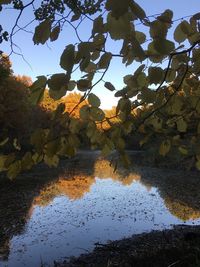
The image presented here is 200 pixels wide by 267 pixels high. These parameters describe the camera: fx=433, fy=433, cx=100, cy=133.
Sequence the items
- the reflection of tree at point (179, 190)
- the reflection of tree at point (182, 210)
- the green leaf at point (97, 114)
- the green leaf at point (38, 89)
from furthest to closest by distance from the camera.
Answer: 1. the reflection of tree at point (179, 190)
2. the reflection of tree at point (182, 210)
3. the green leaf at point (97, 114)
4. the green leaf at point (38, 89)

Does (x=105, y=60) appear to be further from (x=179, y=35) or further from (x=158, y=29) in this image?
(x=179, y=35)

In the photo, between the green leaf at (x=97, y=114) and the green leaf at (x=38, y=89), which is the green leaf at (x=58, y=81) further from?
the green leaf at (x=97, y=114)

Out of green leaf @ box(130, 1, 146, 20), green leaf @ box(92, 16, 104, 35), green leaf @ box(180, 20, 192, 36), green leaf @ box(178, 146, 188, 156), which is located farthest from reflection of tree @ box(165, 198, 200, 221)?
green leaf @ box(130, 1, 146, 20)

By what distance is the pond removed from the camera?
10906 millimetres

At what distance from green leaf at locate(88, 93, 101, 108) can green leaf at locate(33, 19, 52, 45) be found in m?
0.43

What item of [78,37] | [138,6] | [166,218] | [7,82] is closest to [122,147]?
[78,37]

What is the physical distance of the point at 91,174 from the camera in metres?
26.7

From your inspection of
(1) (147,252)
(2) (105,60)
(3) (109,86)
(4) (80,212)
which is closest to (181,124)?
(3) (109,86)

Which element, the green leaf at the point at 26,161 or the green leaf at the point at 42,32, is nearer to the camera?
the green leaf at the point at 42,32

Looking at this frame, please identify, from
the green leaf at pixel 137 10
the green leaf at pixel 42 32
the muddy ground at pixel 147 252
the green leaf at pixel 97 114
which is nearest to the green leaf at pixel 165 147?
the green leaf at pixel 97 114

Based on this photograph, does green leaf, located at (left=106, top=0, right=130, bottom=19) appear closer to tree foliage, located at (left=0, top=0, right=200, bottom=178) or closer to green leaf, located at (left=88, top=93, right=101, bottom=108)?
tree foliage, located at (left=0, top=0, right=200, bottom=178)

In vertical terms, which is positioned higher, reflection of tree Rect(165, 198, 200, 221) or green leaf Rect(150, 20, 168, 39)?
green leaf Rect(150, 20, 168, 39)

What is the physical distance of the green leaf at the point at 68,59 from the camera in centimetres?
124

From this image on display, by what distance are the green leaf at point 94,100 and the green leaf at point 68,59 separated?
466mm
